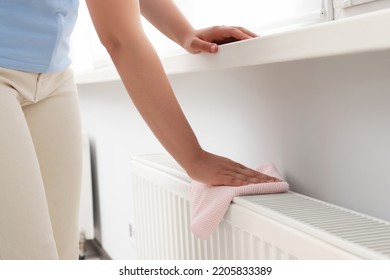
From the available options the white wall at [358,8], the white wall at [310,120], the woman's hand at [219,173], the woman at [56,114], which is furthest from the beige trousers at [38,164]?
the white wall at [358,8]

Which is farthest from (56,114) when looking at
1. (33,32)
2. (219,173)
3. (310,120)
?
(310,120)

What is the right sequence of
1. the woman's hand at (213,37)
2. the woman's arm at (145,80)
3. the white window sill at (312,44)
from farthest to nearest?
the woman's hand at (213,37), the woman's arm at (145,80), the white window sill at (312,44)

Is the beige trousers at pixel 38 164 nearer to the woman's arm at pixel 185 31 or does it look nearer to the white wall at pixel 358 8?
the woman's arm at pixel 185 31

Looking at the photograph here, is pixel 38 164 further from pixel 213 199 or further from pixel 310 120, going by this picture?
pixel 310 120

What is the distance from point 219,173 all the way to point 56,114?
0.29 metres

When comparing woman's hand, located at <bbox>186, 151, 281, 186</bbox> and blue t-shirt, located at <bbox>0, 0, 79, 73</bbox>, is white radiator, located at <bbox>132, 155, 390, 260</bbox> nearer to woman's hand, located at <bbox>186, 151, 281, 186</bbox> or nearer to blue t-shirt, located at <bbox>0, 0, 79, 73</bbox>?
woman's hand, located at <bbox>186, 151, 281, 186</bbox>

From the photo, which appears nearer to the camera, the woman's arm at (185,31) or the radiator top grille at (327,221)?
the radiator top grille at (327,221)

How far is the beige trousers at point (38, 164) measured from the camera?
0.76 m

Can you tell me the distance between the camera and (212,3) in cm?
129

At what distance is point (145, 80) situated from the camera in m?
0.90

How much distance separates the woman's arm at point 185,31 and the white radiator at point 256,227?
10.2 inches

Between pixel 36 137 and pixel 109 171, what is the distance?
4.13 feet
